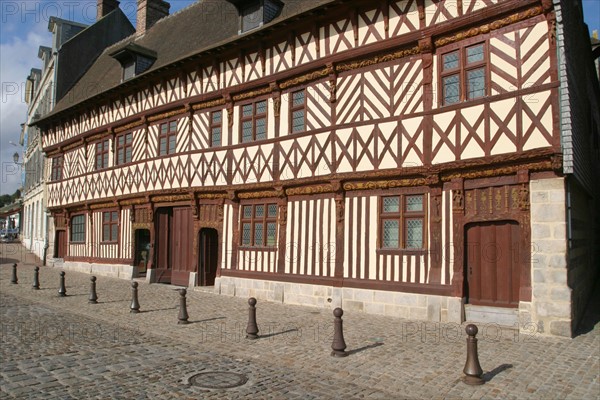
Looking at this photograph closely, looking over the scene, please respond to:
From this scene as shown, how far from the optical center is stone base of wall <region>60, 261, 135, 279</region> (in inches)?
669

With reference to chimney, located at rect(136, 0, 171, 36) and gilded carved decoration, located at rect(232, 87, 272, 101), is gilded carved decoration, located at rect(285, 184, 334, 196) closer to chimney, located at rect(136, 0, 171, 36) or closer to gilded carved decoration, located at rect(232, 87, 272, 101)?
gilded carved decoration, located at rect(232, 87, 272, 101)

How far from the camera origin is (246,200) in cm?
1299

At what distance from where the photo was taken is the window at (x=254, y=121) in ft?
41.7

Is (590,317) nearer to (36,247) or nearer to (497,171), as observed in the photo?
(497,171)

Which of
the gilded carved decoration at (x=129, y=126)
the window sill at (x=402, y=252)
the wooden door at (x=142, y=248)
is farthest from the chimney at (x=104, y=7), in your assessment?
the window sill at (x=402, y=252)

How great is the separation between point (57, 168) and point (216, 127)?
11.9 metres

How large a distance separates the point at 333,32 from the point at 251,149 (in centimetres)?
365

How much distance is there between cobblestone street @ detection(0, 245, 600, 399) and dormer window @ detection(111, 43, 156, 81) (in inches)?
371

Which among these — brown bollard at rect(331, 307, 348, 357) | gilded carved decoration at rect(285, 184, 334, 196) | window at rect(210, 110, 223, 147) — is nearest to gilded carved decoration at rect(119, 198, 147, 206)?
window at rect(210, 110, 223, 147)

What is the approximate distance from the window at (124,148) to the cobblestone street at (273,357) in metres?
7.95

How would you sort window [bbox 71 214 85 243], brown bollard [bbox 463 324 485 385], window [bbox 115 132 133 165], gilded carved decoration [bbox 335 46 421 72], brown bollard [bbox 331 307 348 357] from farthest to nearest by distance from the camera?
1. window [bbox 71 214 85 243]
2. window [bbox 115 132 133 165]
3. gilded carved decoration [bbox 335 46 421 72]
4. brown bollard [bbox 331 307 348 357]
5. brown bollard [bbox 463 324 485 385]

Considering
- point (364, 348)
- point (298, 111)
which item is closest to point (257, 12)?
point (298, 111)

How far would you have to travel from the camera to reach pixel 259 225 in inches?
498

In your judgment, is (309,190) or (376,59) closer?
(376,59)
